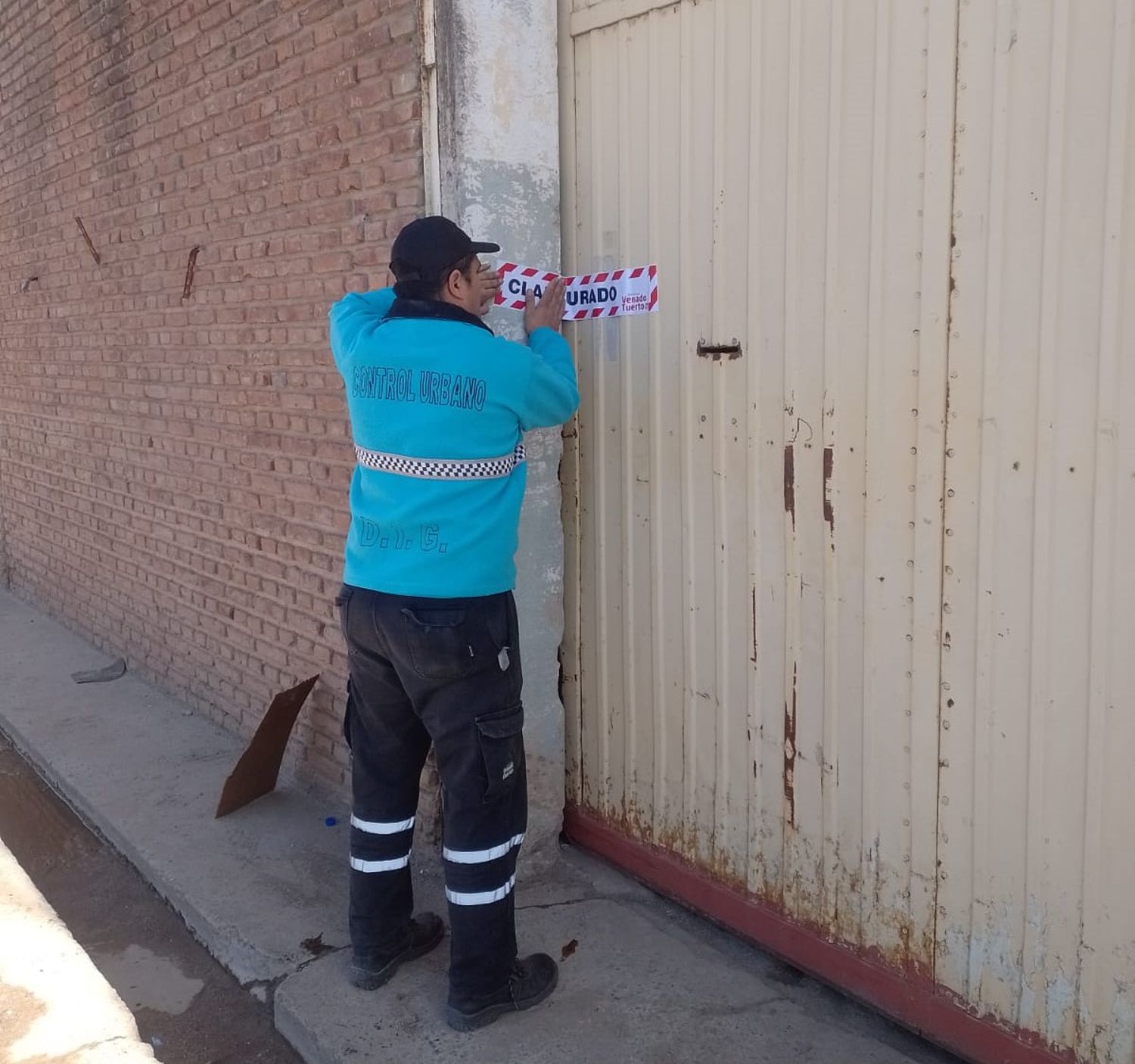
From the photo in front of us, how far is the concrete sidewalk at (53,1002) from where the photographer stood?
3.09 m

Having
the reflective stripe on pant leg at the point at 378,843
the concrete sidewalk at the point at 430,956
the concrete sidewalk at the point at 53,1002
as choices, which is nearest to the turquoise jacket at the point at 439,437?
the reflective stripe on pant leg at the point at 378,843

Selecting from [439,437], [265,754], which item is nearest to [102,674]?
[265,754]

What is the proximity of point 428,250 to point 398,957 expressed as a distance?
6.66ft

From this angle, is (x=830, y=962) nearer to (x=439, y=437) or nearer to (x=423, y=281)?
(x=439, y=437)

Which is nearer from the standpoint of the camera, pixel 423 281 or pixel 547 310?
pixel 423 281

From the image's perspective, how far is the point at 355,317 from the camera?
3.08m

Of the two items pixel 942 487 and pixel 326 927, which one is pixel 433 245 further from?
pixel 326 927

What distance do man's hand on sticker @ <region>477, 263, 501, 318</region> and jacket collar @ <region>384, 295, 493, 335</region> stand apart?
0.15m

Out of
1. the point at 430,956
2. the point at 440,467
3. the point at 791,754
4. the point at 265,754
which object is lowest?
the point at 430,956

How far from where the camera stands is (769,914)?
3.25 meters

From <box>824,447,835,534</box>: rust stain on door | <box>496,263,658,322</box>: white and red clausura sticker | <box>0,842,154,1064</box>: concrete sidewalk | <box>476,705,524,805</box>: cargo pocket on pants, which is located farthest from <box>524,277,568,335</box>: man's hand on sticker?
<box>0,842,154,1064</box>: concrete sidewalk

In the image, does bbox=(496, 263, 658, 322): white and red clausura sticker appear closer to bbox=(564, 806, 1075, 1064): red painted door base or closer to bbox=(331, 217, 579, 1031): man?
bbox=(331, 217, 579, 1031): man

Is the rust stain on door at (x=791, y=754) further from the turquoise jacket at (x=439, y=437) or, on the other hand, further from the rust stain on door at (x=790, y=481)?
the turquoise jacket at (x=439, y=437)

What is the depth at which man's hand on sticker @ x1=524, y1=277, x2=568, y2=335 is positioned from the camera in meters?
3.35
